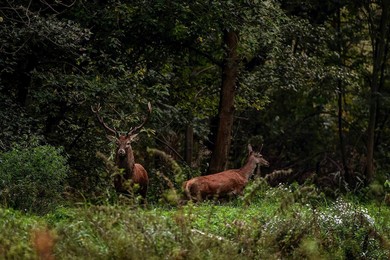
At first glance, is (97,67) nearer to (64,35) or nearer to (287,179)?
(64,35)

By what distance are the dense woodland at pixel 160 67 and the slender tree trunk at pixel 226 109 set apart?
2cm

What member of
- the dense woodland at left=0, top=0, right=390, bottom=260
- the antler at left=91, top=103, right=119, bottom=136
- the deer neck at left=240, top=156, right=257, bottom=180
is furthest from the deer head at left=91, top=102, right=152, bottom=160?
the deer neck at left=240, top=156, right=257, bottom=180

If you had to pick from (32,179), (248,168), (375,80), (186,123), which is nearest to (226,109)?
(186,123)

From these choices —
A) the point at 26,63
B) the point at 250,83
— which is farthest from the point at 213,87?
the point at 26,63

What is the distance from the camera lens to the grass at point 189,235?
389 inches

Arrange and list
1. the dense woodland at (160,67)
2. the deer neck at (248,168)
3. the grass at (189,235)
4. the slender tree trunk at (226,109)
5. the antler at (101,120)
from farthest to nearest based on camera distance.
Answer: the slender tree trunk at (226,109), the deer neck at (248,168), the dense woodland at (160,67), the antler at (101,120), the grass at (189,235)

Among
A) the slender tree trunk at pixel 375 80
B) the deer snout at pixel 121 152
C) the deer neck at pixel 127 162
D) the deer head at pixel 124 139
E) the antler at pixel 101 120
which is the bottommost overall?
the deer neck at pixel 127 162

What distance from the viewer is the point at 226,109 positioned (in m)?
22.9

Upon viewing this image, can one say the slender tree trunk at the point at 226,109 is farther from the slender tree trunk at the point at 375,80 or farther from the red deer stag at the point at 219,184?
the slender tree trunk at the point at 375,80

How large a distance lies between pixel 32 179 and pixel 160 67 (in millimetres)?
8148

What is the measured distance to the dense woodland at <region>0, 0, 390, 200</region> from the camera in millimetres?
19625

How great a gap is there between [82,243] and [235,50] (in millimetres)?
12941

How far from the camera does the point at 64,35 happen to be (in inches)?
736

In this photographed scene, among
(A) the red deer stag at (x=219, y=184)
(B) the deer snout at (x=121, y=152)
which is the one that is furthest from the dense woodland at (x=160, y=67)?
(A) the red deer stag at (x=219, y=184)
